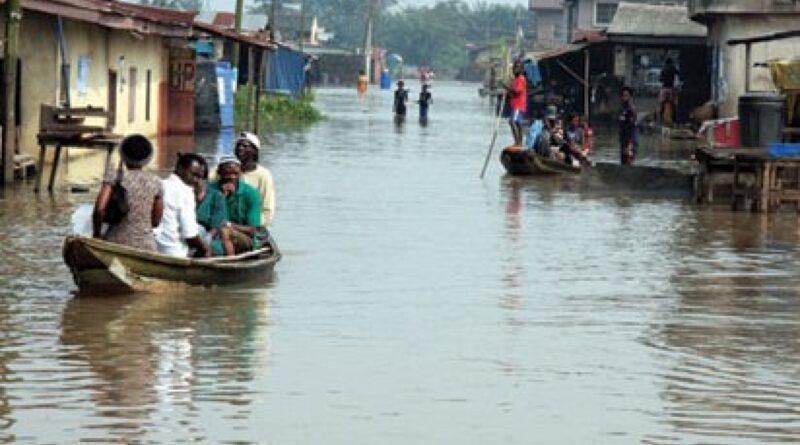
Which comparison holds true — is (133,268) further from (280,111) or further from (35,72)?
(280,111)

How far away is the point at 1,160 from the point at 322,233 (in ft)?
19.2

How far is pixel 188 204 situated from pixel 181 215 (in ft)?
0.40

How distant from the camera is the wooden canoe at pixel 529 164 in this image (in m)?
31.4

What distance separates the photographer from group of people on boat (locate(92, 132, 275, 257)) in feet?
47.9

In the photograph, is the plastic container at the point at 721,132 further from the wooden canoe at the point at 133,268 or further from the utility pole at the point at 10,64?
the wooden canoe at the point at 133,268

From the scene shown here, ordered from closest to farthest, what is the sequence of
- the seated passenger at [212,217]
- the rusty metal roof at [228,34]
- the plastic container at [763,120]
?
the seated passenger at [212,217]
the plastic container at [763,120]
the rusty metal roof at [228,34]

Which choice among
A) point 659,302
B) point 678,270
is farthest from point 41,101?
point 659,302

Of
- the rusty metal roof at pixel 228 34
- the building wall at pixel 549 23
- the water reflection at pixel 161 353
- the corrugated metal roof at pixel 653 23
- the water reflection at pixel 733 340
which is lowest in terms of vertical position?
the water reflection at pixel 161 353

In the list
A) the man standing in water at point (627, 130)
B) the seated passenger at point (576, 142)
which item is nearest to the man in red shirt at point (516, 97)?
the seated passenger at point (576, 142)

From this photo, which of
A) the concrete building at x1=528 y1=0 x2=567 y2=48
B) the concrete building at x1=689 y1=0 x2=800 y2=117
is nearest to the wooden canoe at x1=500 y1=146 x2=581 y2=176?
the concrete building at x1=689 y1=0 x2=800 y2=117

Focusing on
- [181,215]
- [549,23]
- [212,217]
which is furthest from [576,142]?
[549,23]

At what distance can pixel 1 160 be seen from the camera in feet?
83.0

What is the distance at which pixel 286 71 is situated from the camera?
6925cm

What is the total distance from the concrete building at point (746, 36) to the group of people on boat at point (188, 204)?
1020 inches
